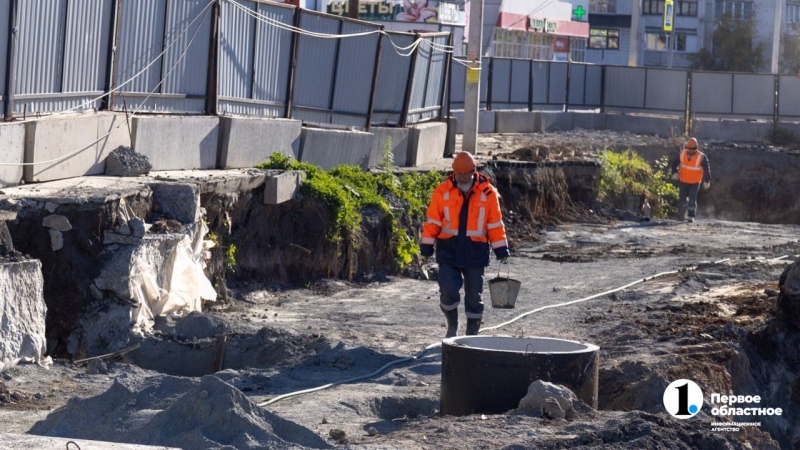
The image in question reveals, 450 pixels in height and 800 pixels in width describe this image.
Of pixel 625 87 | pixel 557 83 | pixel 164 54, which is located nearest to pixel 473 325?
pixel 164 54

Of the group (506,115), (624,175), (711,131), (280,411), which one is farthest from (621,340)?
(711,131)

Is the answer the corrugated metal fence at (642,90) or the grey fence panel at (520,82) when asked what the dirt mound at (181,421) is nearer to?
the corrugated metal fence at (642,90)

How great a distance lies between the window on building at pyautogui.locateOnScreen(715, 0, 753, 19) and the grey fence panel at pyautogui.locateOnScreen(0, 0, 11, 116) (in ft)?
195

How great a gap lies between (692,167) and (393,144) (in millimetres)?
7680

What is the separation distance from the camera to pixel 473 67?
2178cm

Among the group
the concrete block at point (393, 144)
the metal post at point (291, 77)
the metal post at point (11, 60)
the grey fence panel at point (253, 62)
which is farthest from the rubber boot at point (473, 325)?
the concrete block at point (393, 144)

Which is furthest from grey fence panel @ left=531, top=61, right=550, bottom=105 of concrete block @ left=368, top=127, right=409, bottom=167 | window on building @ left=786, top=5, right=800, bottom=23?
window on building @ left=786, top=5, right=800, bottom=23

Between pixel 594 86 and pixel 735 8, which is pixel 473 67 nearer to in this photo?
pixel 594 86

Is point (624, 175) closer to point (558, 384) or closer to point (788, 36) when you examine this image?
point (558, 384)

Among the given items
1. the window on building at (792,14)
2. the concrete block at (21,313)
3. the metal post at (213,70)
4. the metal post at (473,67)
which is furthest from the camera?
the window on building at (792,14)

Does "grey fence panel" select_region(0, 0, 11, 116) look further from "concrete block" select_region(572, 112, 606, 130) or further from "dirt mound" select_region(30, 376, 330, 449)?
"concrete block" select_region(572, 112, 606, 130)

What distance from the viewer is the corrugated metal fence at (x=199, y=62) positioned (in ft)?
34.8

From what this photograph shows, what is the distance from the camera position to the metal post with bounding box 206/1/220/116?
13.8 metres

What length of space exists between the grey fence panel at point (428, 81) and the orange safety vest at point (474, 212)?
10.3m
